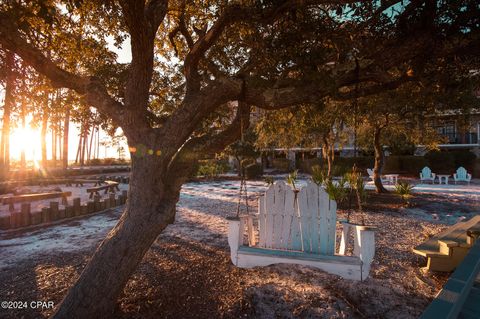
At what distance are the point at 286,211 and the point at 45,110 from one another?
4.83 m

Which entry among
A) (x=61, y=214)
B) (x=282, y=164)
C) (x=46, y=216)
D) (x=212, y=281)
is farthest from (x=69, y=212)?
(x=282, y=164)

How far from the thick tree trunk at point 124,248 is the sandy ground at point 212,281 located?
1.26 ft

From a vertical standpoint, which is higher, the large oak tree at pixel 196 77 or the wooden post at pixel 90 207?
the large oak tree at pixel 196 77

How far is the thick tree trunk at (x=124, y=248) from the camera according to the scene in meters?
2.78

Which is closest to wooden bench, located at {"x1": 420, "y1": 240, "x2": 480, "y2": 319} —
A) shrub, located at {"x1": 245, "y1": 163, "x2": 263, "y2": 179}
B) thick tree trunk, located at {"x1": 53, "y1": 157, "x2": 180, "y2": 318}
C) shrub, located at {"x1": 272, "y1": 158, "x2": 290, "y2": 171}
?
thick tree trunk, located at {"x1": 53, "y1": 157, "x2": 180, "y2": 318}

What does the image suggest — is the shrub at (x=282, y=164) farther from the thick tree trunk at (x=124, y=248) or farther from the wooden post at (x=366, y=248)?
the thick tree trunk at (x=124, y=248)

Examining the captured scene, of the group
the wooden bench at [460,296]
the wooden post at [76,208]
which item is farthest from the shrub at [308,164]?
the wooden bench at [460,296]

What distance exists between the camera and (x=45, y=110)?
5.05 m

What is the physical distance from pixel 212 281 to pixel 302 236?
57.2 inches

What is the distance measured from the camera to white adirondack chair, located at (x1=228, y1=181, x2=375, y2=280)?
3320mm

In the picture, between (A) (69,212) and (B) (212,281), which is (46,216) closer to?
(A) (69,212)

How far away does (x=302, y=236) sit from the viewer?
12.7 feet

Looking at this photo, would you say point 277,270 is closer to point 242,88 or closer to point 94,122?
point 242,88

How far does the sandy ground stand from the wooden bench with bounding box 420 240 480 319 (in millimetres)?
953
